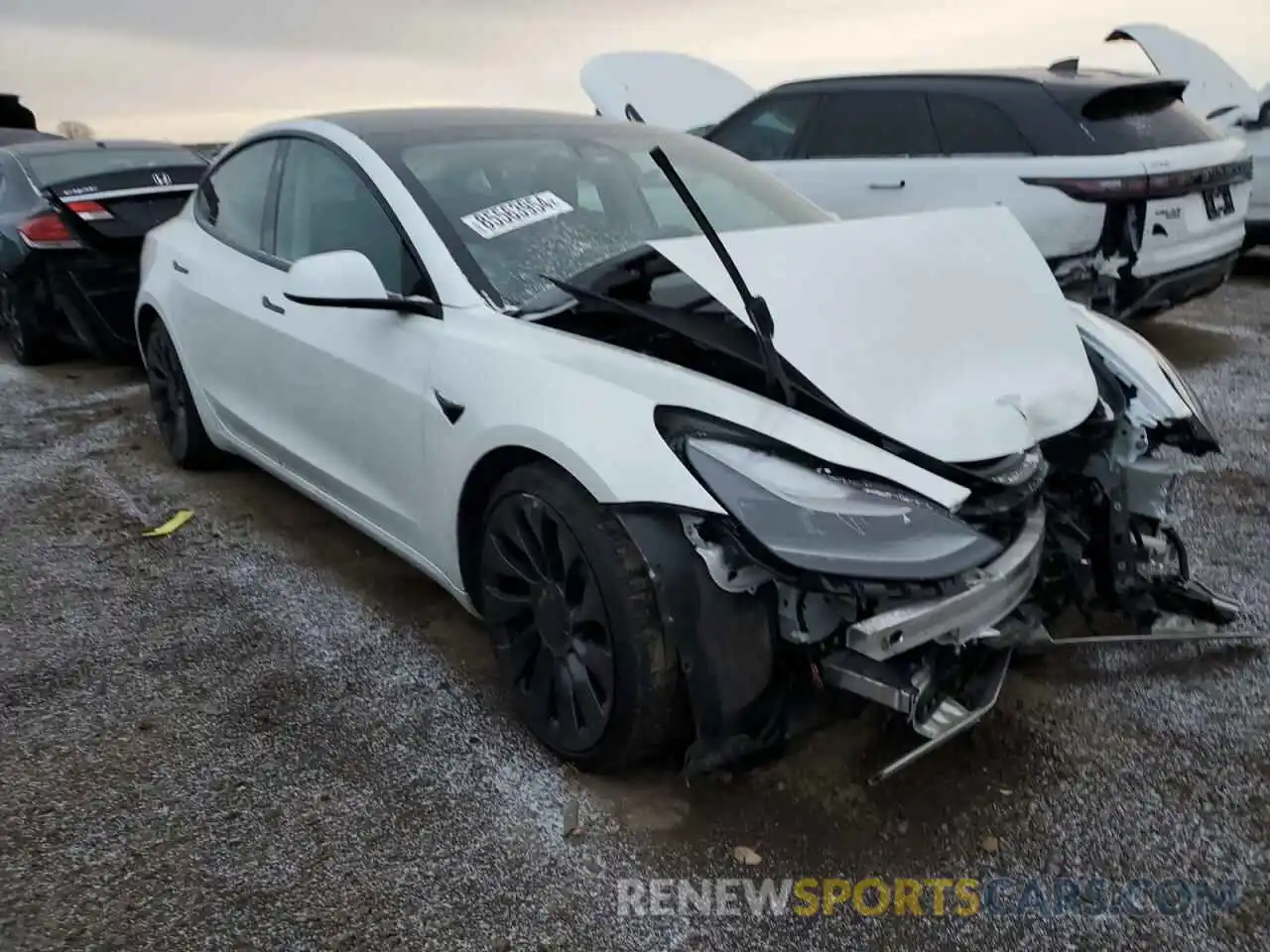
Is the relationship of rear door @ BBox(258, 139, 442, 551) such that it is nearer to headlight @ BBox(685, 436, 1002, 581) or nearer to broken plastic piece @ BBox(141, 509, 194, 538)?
broken plastic piece @ BBox(141, 509, 194, 538)

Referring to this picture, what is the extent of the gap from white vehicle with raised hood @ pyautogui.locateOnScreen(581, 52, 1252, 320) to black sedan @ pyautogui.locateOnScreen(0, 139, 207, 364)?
3.74m

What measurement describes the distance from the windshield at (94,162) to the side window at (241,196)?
9.27 feet

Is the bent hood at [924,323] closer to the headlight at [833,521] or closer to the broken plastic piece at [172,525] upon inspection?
the headlight at [833,521]

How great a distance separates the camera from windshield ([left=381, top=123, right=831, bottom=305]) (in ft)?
9.48

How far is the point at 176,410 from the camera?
15.2ft

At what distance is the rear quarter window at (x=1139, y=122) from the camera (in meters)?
5.45

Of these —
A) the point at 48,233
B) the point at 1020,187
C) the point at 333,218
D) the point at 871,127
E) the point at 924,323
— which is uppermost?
the point at 333,218

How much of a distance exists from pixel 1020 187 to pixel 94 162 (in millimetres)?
5735

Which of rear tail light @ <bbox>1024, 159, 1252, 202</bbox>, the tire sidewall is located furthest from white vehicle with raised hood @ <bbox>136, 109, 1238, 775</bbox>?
rear tail light @ <bbox>1024, 159, 1252, 202</bbox>

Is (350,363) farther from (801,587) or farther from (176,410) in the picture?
(176,410)

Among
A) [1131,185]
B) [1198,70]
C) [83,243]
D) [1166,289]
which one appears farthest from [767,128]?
[83,243]

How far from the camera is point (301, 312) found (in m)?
3.29

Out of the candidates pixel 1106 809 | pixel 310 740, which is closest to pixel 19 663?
pixel 310 740

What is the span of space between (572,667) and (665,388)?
68 cm
